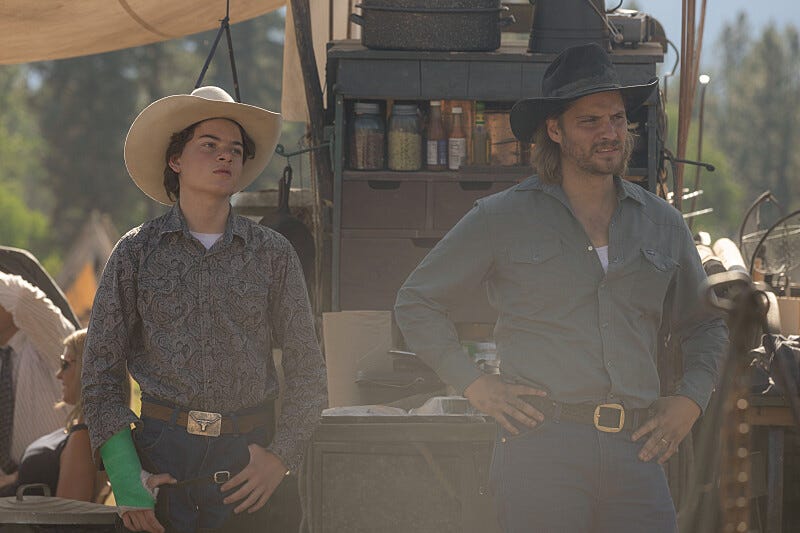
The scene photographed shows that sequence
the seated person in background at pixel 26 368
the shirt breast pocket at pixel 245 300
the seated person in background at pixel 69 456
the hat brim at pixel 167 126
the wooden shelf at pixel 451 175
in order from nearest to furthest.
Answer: the shirt breast pocket at pixel 245 300 < the hat brim at pixel 167 126 < the seated person in background at pixel 69 456 < the wooden shelf at pixel 451 175 < the seated person in background at pixel 26 368

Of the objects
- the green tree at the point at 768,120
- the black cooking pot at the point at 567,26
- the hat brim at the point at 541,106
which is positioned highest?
the black cooking pot at the point at 567,26

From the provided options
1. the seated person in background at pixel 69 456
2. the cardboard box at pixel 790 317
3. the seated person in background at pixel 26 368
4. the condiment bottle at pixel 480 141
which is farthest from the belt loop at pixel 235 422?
the cardboard box at pixel 790 317

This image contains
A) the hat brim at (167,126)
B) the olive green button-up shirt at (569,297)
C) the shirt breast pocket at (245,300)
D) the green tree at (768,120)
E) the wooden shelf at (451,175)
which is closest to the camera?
the olive green button-up shirt at (569,297)

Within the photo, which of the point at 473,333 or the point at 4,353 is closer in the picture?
the point at 473,333

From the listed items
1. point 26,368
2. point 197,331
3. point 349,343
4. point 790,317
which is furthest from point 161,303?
point 790,317

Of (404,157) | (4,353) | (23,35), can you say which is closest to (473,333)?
(404,157)

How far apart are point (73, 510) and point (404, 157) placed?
2068 millimetres

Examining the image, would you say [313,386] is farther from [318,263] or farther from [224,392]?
[318,263]

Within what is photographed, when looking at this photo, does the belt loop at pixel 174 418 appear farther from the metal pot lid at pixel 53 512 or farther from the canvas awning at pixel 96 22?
the canvas awning at pixel 96 22

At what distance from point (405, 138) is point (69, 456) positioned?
1874 mm

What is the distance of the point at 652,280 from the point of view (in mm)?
3297

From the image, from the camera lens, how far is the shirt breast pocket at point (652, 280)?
10.7ft

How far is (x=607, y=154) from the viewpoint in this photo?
130 inches

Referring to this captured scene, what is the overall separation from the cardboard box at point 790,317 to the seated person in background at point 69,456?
3015 mm
